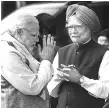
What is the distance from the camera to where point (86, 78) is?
3.74 metres

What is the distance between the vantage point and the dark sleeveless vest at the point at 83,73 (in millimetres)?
3826

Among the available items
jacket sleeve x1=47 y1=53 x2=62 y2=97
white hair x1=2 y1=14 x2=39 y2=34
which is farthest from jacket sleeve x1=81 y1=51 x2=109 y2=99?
white hair x1=2 y1=14 x2=39 y2=34

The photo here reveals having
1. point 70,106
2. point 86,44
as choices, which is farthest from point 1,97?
point 86,44

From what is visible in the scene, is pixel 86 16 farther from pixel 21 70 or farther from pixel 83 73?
pixel 21 70

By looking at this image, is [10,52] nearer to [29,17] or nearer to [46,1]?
[29,17]

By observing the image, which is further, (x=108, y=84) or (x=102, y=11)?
(x=102, y=11)

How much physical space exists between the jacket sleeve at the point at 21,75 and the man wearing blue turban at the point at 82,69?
0.82 feet

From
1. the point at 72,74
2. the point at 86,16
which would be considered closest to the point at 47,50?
the point at 72,74

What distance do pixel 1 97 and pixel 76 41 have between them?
85 cm

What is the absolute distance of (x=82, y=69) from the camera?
3.85m

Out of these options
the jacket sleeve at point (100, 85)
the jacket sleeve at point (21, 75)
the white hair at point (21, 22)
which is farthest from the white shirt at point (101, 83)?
the white hair at point (21, 22)

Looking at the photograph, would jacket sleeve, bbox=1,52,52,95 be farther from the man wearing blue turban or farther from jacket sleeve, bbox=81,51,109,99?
jacket sleeve, bbox=81,51,109,99

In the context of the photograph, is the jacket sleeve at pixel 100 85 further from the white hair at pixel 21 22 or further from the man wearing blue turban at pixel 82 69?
the white hair at pixel 21 22

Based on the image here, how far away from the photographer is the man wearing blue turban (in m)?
3.73
